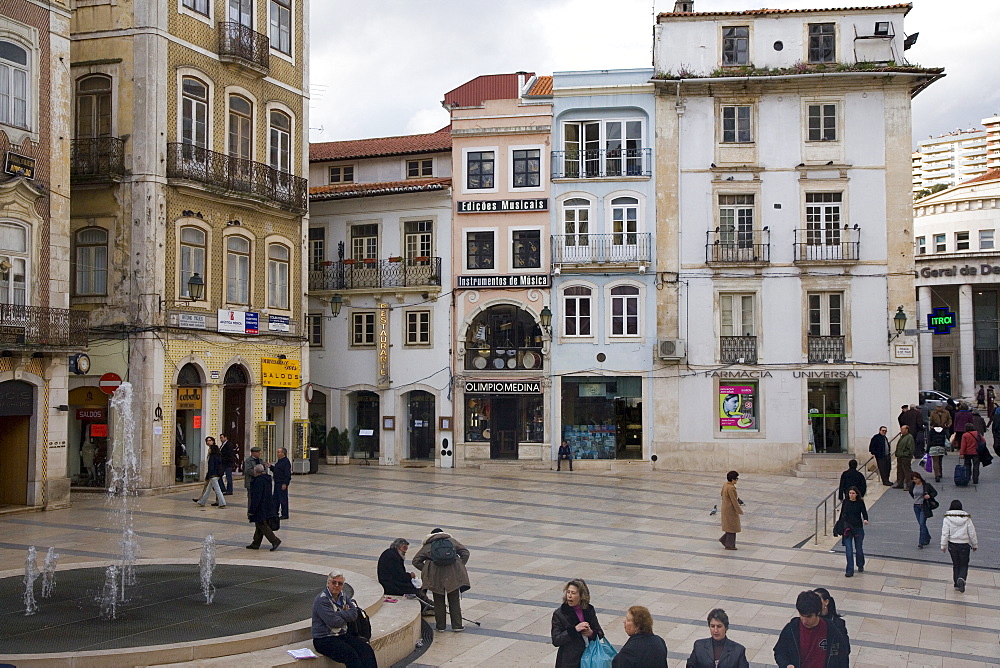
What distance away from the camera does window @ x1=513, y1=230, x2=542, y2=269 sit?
36781mm

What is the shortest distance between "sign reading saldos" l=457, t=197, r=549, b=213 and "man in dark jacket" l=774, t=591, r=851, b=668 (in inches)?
1131

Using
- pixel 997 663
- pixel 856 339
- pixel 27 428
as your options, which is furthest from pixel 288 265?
pixel 997 663

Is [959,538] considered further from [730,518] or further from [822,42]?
[822,42]

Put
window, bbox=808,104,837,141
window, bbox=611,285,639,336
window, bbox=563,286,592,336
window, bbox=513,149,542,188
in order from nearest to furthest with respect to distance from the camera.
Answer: window, bbox=808,104,837,141
window, bbox=611,285,639,336
window, bbox=563,286,592,336
window, bbox=513,149,542,188

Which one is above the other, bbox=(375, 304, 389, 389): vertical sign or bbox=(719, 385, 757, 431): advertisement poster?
bbox=(375, 304, 389, 389): vertical sign

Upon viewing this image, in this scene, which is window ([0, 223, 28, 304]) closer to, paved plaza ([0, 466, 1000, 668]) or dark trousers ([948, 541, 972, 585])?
paved plaza ([0, 466, 1000, 668])

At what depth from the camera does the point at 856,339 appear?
35.3 meters

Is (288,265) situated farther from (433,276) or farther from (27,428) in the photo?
(27,428)

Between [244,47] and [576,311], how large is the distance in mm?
14226

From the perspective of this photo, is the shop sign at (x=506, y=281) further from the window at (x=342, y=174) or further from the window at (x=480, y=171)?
the window at (x=342, y=174)

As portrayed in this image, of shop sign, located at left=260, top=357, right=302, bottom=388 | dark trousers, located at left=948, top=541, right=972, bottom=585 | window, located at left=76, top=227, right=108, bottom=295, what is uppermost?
window, located at left=76, top=227, right=108, bottom=295

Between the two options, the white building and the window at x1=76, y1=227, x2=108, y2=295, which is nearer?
the window at x1=76, y1=227, x2=108, y2=295

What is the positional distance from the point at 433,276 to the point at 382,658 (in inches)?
1021

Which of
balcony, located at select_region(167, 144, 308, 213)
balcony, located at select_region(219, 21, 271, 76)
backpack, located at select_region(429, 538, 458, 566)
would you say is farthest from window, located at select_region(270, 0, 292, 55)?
backpack, located at select_region(429, 538, 458, 566)
